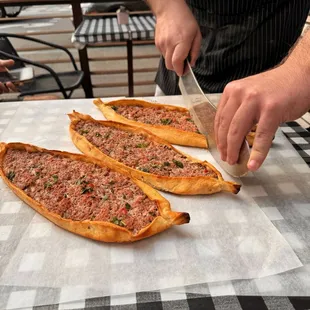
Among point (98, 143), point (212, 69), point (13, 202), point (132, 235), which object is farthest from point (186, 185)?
point (212, 69)

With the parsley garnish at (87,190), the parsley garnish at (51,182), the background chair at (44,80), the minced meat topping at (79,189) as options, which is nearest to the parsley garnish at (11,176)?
the minced meat topping at (79,189)

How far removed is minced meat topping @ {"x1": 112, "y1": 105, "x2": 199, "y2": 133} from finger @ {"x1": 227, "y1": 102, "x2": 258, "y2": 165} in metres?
0.50

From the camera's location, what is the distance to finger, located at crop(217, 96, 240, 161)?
37.4 inches

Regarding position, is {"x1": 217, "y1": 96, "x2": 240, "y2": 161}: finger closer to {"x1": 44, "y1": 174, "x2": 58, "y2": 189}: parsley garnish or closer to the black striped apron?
{"x1": 44, "y1": 174, "x2": 58, "y2": 189}: parsley garnish

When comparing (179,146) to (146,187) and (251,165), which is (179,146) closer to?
(146,187)

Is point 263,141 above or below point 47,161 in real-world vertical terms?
above

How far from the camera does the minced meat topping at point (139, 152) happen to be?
129cm

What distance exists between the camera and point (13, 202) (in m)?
→ 1.16

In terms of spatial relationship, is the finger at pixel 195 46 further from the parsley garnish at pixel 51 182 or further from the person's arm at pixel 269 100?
the parsley garnish at pixel 51 182

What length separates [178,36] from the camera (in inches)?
55.8

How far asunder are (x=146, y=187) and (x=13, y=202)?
46 centimetres


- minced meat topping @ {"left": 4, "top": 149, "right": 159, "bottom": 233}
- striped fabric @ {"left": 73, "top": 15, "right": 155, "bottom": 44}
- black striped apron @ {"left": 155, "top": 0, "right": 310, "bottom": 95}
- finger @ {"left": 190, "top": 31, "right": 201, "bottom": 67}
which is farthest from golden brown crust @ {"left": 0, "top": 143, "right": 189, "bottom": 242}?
striped fabric @ {"left": 73, "top": 15, "right": 155, "bottom": 44}

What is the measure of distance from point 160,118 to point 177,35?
395 mm

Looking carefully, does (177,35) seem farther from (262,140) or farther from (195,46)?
(262,140)
